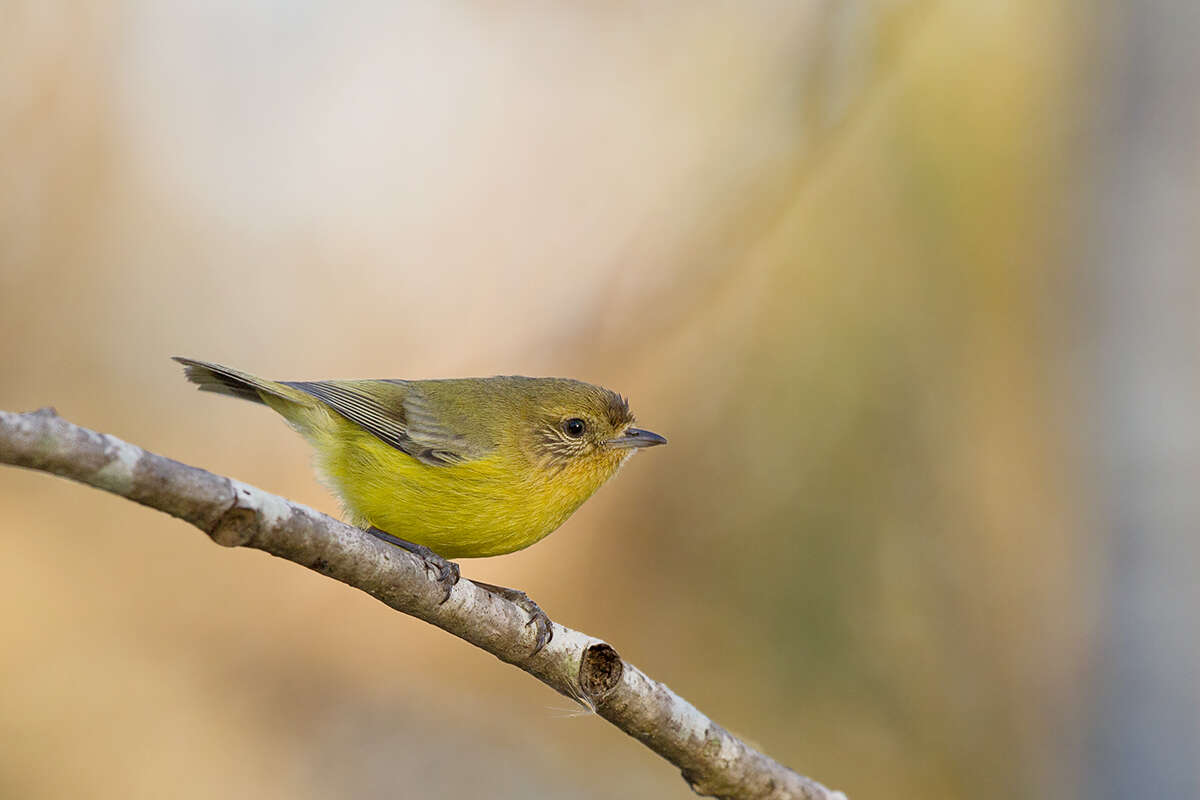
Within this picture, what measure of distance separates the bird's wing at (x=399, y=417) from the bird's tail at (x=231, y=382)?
0.14 meters

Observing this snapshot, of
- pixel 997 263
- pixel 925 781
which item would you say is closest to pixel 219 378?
pixel 925 781

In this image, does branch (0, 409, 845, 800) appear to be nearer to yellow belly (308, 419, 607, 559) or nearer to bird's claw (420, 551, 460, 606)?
bird's claw (420, 551, 460, 606)

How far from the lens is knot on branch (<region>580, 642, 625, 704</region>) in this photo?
3.54m

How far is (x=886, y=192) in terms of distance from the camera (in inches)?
426

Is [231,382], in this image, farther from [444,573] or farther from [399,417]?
[444,573]

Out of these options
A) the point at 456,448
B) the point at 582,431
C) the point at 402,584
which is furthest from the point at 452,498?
the point at 402,584

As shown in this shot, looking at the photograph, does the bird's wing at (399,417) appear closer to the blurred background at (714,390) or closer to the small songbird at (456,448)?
the small songbird at (456,448)

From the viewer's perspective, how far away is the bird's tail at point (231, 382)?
4.33m

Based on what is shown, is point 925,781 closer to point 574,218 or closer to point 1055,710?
point 1055,710

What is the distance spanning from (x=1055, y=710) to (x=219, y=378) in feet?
26.9

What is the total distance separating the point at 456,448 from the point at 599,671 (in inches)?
53.2

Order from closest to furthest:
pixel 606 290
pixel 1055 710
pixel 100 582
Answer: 1. pixel 100 582
2. pixel 606 290
3. pixel 1055 710

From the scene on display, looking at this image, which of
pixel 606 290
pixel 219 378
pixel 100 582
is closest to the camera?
pixel 219 378

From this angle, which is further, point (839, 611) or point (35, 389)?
point (839, 611)
